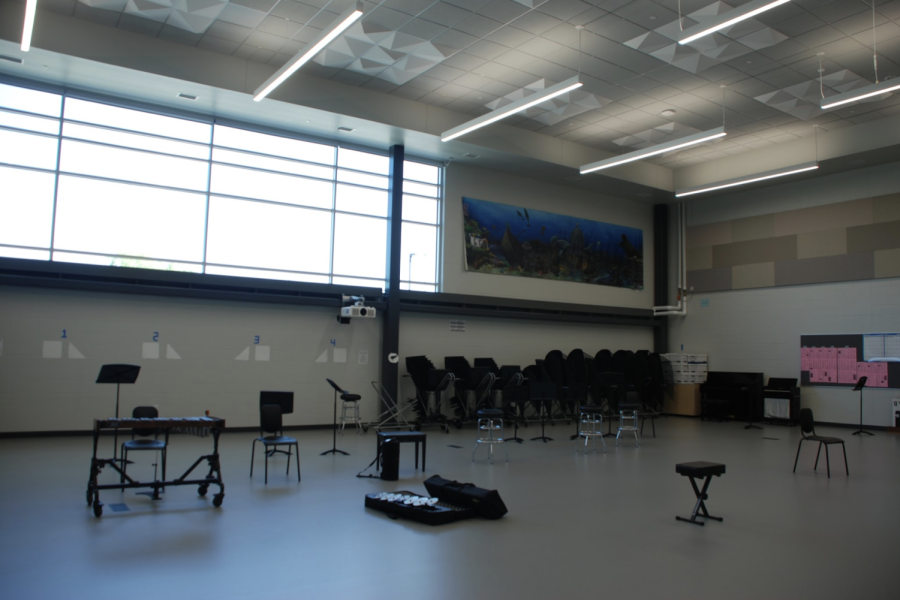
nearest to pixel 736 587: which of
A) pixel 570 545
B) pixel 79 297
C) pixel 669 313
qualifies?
pixel 570 545

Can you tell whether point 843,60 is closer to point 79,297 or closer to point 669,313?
point 669,313

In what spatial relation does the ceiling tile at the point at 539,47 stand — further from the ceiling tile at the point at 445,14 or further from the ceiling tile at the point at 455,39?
the ceiling tile at the point at 445,14

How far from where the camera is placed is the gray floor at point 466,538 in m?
3.54

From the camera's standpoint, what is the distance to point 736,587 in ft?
11.8

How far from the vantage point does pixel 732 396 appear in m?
13.9

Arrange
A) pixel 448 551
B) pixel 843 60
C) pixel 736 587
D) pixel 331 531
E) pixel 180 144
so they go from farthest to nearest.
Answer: pixel 180 144 → pixel 843 60 → pixel 331 531 → pixel 448 551 → pixel 736 587

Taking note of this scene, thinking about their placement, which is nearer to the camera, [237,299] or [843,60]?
[843,60]

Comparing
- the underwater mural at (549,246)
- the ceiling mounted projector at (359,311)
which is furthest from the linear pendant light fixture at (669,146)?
the ceiling mounted projector at (359,311)

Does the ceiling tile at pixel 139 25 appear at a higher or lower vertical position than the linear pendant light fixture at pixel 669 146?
higher

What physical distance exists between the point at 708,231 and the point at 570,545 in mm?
12687

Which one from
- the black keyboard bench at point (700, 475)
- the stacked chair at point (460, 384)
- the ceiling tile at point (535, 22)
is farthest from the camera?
the stacked chair at point (460, 384)

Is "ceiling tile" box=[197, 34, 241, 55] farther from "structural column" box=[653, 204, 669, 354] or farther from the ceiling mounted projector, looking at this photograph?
"structural column" box=[653, 204, 669, 354]

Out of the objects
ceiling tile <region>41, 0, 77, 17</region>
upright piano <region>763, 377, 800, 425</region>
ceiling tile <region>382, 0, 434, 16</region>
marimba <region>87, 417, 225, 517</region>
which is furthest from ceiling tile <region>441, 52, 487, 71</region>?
upright piano <region>763, 377, 800, 425</region>

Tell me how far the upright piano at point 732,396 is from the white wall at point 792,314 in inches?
15.3
